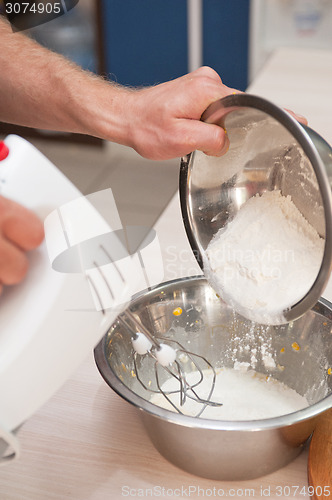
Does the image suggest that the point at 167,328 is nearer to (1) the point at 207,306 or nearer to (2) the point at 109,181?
(1) the point at 207,306

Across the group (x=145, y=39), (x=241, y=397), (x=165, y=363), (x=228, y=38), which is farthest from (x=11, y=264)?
(x=228, y=38)

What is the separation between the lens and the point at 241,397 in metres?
0.75

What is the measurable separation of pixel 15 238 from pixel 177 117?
385 millimetres

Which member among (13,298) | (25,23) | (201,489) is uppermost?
(13,298)

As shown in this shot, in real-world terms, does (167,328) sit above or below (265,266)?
below

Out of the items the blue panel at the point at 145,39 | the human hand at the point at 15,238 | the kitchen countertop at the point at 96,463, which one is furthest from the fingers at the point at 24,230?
the blue panel at the point at 145,39

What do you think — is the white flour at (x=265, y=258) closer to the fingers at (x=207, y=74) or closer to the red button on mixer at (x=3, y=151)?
the fingers at (x=207, y=74)

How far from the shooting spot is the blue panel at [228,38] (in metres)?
2.54

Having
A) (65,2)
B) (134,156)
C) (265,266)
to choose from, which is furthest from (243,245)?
(134,156)

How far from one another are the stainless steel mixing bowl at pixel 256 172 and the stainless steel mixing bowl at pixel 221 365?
9 cm

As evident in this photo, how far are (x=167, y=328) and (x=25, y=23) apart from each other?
1.74 m

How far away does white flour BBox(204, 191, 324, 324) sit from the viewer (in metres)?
0.64

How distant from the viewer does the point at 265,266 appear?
0.68 metres

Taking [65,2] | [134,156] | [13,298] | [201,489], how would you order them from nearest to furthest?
[13,298]
[201,489]
[65,2]
[134,156]
